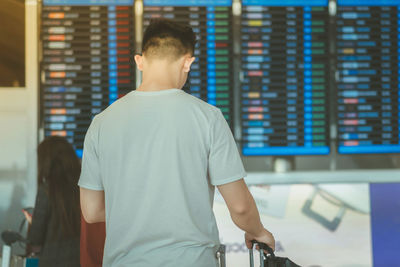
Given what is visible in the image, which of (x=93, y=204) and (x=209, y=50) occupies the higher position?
(x=209, y=50)

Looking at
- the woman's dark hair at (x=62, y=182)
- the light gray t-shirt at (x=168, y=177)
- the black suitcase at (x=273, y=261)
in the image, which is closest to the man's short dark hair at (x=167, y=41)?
the light gray t-shirt at (x=168, y=177)

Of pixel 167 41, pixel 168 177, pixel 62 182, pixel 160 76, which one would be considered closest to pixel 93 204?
pixel 168 177

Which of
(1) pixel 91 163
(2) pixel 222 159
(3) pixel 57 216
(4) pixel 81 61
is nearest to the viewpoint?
(2) pixel 222 159

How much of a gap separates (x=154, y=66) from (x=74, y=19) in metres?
1.85

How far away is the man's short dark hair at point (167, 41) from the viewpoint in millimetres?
1635

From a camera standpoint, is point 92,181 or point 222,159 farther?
point 92,181

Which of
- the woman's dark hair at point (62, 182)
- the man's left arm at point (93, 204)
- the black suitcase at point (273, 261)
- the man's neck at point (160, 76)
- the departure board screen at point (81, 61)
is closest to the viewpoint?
the black suitcase at point (273, 261)

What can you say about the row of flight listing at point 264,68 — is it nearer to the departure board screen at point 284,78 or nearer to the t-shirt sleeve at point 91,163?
the departure board screen at point 284,78

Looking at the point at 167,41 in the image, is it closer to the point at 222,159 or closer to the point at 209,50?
the point at 222,159

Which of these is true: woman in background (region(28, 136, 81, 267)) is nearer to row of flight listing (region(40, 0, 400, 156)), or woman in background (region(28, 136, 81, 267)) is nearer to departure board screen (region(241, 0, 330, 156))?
row of flight listing (region(40, 0, 400, 156))

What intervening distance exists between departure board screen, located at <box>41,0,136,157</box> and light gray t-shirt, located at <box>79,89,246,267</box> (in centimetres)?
173

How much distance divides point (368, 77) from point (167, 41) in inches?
83.9

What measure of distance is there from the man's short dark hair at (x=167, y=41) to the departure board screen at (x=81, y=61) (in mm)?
1676

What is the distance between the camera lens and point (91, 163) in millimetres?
1704
